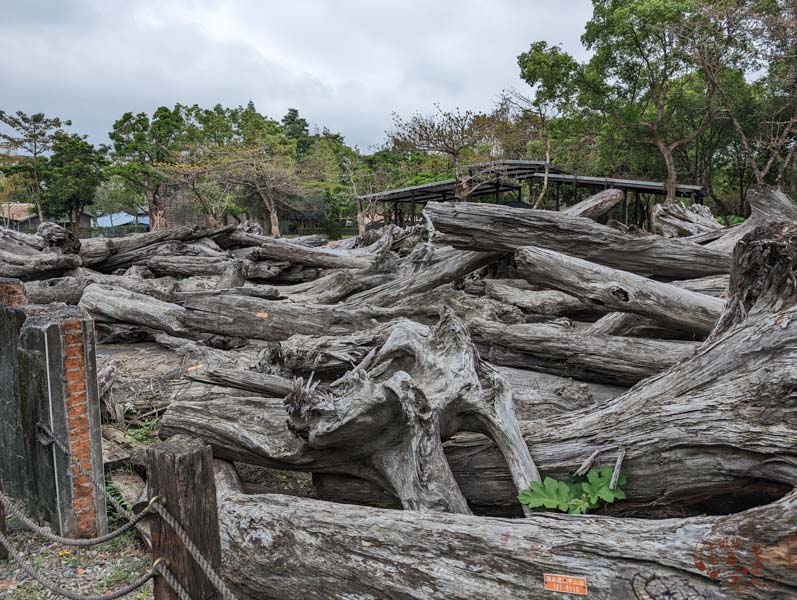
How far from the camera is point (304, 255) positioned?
12.2 m

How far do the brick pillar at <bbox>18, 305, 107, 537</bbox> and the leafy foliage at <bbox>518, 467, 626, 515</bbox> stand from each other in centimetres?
283

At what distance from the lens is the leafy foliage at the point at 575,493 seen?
3131 mm

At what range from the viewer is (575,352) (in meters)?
5.59

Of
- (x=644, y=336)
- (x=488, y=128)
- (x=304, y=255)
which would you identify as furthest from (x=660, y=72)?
(x=644, y=336)

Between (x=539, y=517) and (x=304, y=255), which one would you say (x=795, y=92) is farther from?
(x=539, y=517)

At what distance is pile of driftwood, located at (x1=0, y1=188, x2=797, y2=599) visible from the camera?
2.48 meters

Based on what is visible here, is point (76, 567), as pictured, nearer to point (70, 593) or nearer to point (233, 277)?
point (70, 593)

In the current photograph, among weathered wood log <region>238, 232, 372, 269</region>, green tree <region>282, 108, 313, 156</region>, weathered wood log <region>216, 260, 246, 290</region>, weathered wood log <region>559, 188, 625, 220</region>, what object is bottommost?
weathered wood log <region>216, 260, 246, 290</region>

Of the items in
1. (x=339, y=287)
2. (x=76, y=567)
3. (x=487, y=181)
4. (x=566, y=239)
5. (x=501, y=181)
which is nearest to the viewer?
(x=76, y=567)

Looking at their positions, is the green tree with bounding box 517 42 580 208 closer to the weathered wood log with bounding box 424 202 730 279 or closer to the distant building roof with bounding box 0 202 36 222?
the weathered wood log with bounding box 424 202 730 279

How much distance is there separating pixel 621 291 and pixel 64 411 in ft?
15.0

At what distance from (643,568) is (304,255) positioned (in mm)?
10428

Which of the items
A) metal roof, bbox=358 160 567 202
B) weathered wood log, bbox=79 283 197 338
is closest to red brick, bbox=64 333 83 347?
weathered wood log, bbox=79 283 197 338

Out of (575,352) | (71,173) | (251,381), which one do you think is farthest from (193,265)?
(71,173)
